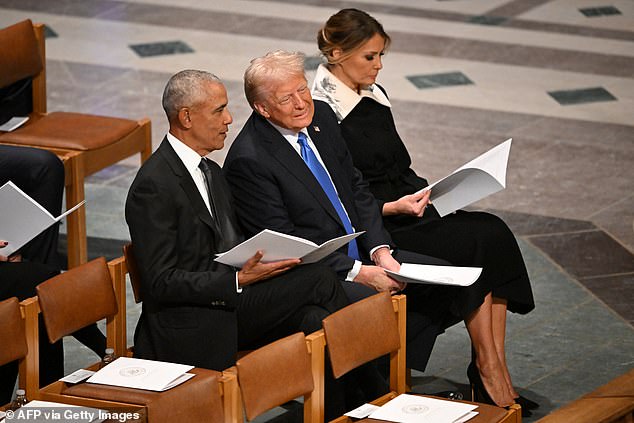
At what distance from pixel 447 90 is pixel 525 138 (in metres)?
0.96

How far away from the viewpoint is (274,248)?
393cm

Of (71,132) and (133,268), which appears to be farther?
(71,132)

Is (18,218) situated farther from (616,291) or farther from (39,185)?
(616,291)

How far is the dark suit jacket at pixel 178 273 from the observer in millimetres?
3945

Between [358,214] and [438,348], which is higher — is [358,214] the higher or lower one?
the higher one

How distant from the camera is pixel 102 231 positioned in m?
6.22

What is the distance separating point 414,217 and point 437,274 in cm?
50

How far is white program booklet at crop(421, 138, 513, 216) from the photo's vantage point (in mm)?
4414

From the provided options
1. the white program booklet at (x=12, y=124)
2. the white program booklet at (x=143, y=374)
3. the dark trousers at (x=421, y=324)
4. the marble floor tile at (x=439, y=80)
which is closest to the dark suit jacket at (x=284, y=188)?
the dark trousers at (x=421, y=324)

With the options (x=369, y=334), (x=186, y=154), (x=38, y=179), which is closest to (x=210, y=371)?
(x=369, y=334)

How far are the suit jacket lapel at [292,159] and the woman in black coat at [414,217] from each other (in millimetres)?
406

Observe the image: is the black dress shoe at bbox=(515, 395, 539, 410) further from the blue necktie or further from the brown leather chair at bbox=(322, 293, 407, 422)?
the blue necktie

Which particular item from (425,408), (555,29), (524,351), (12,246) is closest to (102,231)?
(12,246)

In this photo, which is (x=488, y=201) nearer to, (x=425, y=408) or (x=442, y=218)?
(x=442, y=218)
